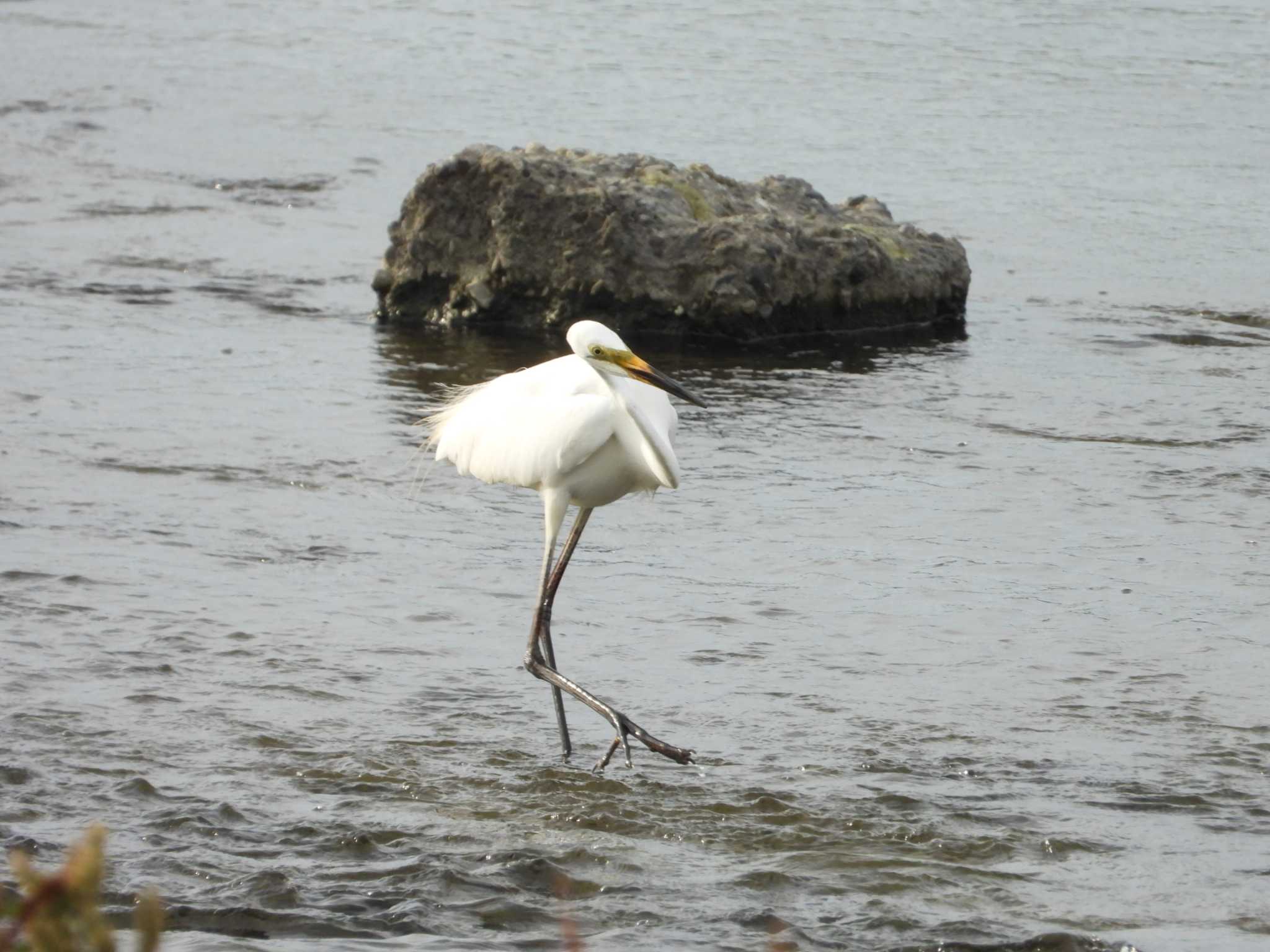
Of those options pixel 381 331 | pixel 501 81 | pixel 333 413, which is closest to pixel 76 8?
pixel 501 81

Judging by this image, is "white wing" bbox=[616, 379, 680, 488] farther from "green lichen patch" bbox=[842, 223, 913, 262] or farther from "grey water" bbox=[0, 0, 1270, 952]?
"green lichen patch" bbox=[842, 223, 913, 262]

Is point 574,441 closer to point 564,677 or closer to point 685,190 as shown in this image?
point 564,677

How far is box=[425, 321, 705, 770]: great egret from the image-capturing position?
5.25 m

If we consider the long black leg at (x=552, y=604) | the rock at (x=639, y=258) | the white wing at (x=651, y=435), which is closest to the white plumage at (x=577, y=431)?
the white wing at (x=651, y=435)

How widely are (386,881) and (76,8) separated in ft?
75.5

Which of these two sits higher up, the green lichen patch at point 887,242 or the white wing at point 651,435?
the green lichen patch at point 887,242

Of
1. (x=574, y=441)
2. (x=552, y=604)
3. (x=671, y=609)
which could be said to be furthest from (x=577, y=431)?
(x=671, y=609)

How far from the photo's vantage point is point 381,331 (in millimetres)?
10094

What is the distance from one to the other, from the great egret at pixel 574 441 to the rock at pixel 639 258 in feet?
13.3

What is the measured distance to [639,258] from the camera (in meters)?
9.71

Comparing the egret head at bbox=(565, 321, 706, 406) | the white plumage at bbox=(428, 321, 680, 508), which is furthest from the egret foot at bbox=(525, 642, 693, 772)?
the egret head at bbox=(565, 321, 706, 406)

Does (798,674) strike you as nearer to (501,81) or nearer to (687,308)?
(687,308)

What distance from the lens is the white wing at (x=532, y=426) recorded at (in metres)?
5.28

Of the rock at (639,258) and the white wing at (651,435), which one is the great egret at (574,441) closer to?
the white wing at (651,435)
